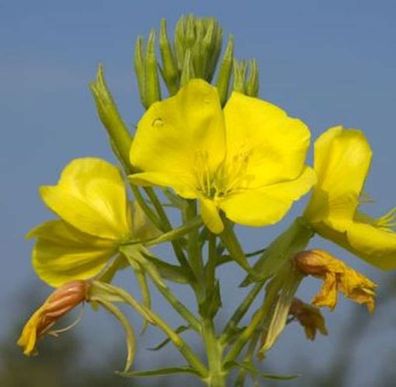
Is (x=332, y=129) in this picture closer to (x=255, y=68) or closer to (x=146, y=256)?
(x=255, y=68)

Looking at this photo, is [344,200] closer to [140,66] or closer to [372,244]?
[372,244]

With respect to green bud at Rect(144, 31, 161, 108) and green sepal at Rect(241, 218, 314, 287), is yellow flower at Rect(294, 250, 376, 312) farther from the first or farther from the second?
green bud at Rect(144, 31, 161, 108)

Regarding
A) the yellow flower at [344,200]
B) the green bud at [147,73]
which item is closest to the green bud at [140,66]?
the green bud at [147,73]

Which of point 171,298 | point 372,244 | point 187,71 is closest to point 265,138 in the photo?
point 187,71

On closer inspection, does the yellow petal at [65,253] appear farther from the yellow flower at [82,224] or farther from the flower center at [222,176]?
the flower center at [222,176]

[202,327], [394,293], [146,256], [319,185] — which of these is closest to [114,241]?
[146,256]
